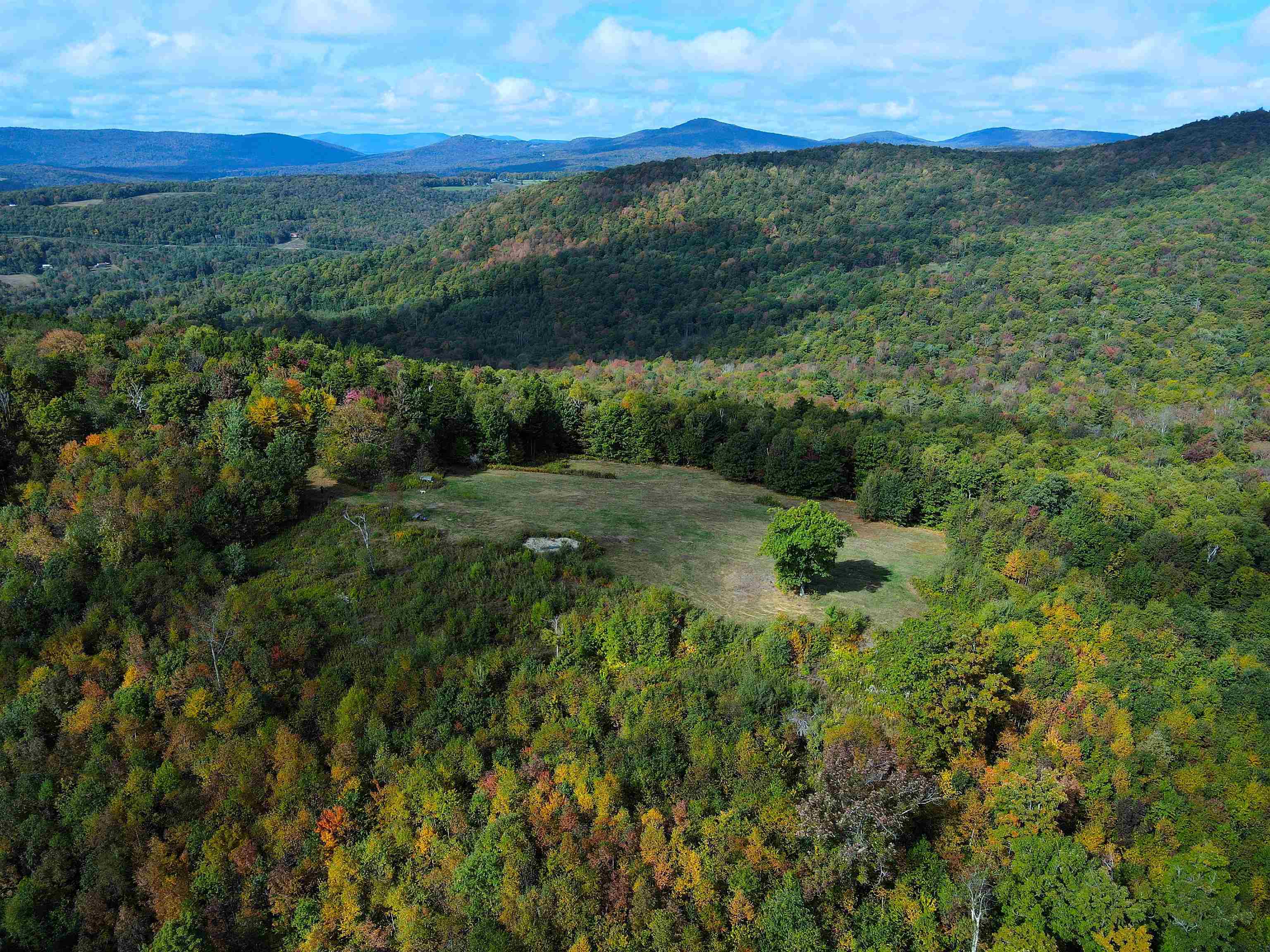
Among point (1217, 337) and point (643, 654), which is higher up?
point (1217, 337)

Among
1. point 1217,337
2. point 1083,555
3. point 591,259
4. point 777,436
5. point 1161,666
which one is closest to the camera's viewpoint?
point 1161,666

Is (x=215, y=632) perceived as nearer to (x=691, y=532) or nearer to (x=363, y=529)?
(x=363, y=529)

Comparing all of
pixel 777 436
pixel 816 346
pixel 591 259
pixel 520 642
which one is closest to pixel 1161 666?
pixel 520 642

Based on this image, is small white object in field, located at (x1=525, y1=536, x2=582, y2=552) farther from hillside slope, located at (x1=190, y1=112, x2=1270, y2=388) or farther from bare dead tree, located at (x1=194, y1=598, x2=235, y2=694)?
hillside slope, located at (x1=190, y1=112, x2=1270, y2=388)

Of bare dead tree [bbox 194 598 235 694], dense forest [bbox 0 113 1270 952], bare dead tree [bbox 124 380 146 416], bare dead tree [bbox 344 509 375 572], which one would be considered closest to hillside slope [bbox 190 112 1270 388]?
dense forest [bbox 0 113 1270 952]

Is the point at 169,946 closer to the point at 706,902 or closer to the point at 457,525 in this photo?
the point at 706,902

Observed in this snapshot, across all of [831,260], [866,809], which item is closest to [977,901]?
[866,809]
